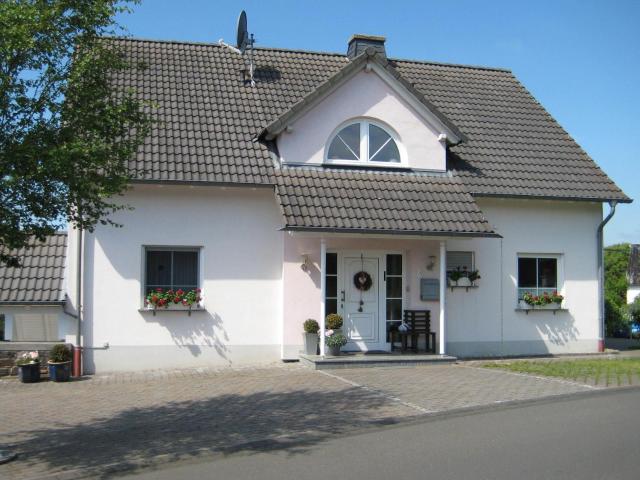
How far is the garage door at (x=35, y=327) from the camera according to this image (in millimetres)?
15211

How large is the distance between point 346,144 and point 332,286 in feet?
11.1

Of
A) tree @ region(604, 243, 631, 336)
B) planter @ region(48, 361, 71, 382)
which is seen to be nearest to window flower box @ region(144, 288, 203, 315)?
planter @ region(48, 361, 71, 382)

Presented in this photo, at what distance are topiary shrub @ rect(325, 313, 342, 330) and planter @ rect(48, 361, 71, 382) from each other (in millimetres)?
5415

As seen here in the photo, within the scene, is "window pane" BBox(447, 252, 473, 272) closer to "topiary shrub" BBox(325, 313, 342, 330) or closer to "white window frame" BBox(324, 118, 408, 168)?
"white window frame" BBox(324, 118, 408, 168)

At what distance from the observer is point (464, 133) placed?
18422mm

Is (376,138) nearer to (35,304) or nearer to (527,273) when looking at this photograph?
(527,273)

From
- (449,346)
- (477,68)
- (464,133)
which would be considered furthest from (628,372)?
(477,68)

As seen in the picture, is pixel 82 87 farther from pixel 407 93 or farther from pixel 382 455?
pixel 407 93

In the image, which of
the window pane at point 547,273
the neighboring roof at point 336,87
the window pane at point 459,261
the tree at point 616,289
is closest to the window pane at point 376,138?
the neighboring roof at point 336,87

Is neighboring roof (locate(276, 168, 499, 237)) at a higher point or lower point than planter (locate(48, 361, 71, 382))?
higher

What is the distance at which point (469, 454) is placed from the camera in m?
7.89

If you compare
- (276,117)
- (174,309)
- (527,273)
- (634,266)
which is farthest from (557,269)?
(634,266)

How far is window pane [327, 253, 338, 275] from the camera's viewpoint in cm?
1611

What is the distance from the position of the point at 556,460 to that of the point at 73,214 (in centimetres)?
633
